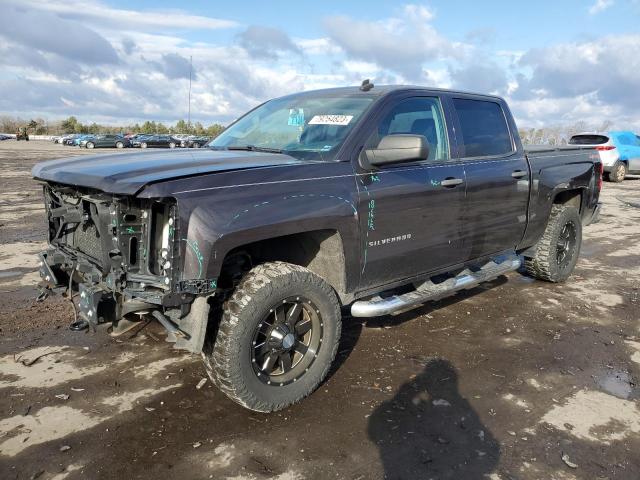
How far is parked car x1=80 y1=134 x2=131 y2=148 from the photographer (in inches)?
1994

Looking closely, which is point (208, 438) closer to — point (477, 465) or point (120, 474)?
point (120, 474)

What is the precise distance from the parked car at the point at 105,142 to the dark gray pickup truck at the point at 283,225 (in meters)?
51.0

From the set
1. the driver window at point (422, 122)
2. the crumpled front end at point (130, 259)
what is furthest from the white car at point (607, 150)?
the crumpled front end at point (130, 259)

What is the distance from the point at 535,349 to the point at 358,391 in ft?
5.70

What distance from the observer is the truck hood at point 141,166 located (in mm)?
2697

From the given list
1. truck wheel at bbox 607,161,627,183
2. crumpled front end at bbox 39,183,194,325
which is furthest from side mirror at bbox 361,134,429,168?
truck wheel at bbox 607,161,627,183

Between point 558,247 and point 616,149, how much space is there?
45.9 feet

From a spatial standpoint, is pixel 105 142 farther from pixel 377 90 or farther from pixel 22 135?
pixel 377 90

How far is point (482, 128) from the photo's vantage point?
4.79 m

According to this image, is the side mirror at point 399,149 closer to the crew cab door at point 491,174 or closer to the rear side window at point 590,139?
the crew cab door at point 491,174

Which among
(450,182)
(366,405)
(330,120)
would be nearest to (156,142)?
(330,120)

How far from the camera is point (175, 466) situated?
272 cm

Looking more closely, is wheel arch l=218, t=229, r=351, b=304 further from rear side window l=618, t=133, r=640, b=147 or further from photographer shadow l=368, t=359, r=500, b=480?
rear side window l=618, t=133, r=640, b=147

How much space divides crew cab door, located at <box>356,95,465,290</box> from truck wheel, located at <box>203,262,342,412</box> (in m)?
0.48
